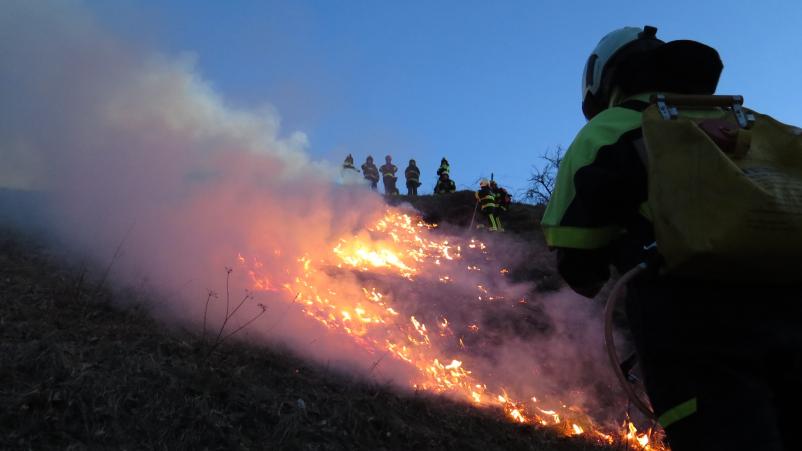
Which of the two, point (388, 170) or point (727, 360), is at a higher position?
point (388, 170)

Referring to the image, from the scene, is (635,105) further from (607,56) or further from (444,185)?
(444,185)

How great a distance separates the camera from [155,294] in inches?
227

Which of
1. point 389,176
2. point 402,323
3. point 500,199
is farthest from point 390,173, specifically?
point 402,323

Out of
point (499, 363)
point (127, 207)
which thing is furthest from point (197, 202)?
point (499, 363)

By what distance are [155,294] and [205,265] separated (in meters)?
0.92

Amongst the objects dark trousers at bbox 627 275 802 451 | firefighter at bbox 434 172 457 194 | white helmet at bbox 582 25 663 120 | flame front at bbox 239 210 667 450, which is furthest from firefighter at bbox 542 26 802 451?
firefighter at bbox 434 172 457 194

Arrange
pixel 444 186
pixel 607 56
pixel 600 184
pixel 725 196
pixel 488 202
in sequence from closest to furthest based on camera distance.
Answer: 1. pixel 725 196
2. pixel 600 184
3. pixel 607 56
4. pixel 488 202
5. pixel 444 186

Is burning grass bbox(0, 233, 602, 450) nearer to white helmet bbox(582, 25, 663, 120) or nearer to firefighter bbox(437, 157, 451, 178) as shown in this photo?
white helmet bbox(582, 25, 663, 120)

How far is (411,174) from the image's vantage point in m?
20.4

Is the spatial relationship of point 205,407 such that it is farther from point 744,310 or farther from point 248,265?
point 248,265

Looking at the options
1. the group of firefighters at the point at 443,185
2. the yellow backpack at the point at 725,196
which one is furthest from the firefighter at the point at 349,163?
the yellow backpack at the point at 725,196

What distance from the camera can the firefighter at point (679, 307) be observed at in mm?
1595

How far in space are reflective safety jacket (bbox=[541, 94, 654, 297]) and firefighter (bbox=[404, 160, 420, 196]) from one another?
18.2m

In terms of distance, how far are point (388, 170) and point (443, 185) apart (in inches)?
120
